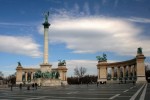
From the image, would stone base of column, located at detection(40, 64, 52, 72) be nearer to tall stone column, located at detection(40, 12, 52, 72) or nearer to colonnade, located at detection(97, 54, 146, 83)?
tall stone column, located at detection(40, 12, 52, 72)

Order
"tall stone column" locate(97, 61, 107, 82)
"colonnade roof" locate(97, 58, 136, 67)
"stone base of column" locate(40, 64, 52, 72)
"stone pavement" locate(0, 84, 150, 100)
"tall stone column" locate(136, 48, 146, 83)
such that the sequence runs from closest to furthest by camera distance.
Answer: "stone pavement" locate(0, 84, 150, 100) < "stone base of column" locate(40, 64, 52, 72) < "tall stone column" locate(136, 48, 146, 83) < "colonnade roof" locate(97, 58, 136, 67) < "tall stone column" locate(97, 61, 107, 82)

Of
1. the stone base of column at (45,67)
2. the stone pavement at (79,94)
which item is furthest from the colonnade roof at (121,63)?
the stone pavement at (79,94)

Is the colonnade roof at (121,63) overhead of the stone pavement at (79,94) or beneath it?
overhead

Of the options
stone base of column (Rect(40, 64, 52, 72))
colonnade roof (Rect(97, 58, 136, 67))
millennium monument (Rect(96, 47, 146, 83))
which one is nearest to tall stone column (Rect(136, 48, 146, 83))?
millennium monument (Rect(96, 47, 146, 83))

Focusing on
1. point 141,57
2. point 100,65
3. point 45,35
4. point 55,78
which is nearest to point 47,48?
point 45,35

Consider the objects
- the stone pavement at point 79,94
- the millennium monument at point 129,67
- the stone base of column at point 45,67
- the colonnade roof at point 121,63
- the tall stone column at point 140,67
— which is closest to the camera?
the stone pavement at point 79,94

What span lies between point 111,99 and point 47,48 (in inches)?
2047

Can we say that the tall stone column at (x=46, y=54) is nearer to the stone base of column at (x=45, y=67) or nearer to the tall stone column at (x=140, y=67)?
the stone base of column at (x=45, y=67)

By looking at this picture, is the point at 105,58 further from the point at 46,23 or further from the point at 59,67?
the point at 46,23

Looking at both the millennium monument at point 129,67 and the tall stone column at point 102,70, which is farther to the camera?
the tall stone column at point 102,70

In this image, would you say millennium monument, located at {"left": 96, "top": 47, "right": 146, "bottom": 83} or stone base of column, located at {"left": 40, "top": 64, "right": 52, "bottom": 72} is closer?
stone base of column, located at {"left": 40, "top": 64, "right": 52, "bottom": 72}

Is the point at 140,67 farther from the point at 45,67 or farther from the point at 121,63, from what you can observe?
the point at 45,67

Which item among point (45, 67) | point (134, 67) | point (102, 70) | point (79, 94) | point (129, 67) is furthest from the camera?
point (102, 70)

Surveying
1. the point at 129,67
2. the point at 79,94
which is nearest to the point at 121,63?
the point at 129,67
